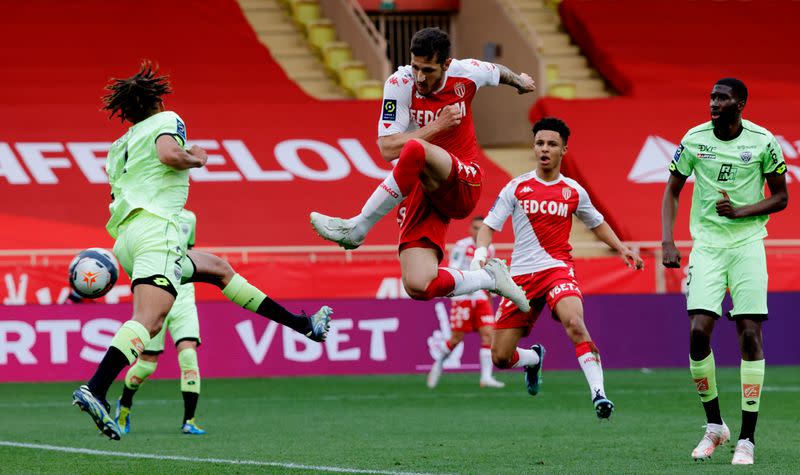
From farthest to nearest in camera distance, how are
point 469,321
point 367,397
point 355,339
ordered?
point 355,339, point 469,321, point 367,397

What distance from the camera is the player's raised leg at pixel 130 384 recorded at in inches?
469

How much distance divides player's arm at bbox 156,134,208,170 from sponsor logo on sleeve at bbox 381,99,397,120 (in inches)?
52.0

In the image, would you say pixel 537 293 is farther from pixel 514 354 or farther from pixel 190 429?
pixel 190 429

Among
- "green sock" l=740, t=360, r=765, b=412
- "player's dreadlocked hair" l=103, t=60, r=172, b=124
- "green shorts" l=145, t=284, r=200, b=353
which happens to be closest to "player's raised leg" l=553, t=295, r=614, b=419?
"green sock" l=740, t=360, r=765, b=412

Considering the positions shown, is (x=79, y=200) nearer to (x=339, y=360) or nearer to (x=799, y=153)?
(x=339, y=360)

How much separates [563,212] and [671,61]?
17588mm

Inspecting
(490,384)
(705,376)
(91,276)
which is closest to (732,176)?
(705,376)

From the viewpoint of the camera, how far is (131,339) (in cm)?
839

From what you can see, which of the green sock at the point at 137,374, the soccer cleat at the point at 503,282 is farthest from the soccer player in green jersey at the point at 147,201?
the green sock at the point at 137,374

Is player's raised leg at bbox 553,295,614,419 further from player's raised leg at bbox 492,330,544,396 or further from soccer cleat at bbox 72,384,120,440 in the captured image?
soccer cleat at bbox 72,384,120,440

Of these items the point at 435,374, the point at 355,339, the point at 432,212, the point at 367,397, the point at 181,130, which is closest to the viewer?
the point at 181,130

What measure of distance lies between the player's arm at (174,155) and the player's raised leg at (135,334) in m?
0.70

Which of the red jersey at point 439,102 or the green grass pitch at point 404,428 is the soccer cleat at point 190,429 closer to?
the green grass pitch at point 404,428

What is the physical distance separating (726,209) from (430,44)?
218cm
